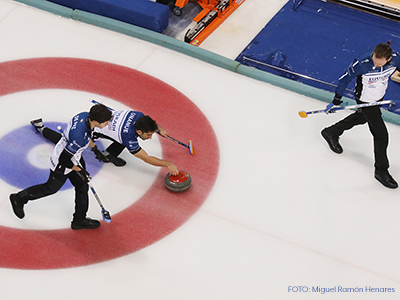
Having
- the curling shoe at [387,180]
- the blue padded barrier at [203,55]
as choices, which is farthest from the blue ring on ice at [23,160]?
the curling shoe at [387,180]

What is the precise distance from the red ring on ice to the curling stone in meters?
0.10

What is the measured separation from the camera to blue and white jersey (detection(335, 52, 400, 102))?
507 centimetres

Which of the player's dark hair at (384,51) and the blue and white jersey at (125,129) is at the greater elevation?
the player's dark hair at (384,51)

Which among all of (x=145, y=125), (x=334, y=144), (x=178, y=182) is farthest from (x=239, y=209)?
(x=334, y=144)

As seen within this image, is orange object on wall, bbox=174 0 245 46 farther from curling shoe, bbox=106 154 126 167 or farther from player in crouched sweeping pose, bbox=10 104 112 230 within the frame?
player in crouched sweeping pose, bbox=10 104 112 230

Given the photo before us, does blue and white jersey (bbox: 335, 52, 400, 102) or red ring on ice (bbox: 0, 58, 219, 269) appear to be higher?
blue and white jersey (bbox: 335, 52, 400, 102)

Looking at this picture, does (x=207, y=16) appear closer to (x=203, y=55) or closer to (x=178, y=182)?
(x=203, y=55)

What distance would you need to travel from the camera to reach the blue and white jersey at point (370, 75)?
5.07 meters

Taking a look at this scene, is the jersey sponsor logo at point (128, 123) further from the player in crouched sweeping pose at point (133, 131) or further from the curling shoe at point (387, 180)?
the curling shoe at point (387, 180)

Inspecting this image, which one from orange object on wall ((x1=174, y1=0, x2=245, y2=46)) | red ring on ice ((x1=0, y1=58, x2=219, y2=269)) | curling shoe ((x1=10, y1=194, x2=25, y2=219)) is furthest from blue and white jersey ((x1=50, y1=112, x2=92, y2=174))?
orange object on wall ((x1=174, y1=0, x2=245, y2=46))

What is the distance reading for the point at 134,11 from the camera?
7.30m

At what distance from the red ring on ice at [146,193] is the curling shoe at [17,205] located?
0.20 meters

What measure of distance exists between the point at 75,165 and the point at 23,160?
1.36m

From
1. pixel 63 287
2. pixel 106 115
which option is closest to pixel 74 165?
pixel 106 115
